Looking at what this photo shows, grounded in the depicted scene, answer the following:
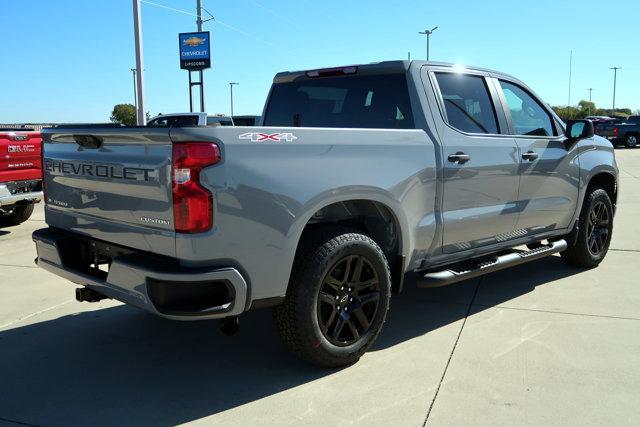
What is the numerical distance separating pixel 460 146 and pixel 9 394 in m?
3.28

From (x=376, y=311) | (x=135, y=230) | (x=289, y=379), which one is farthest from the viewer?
(x=376, y=311)

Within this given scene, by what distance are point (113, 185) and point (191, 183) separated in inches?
25.9

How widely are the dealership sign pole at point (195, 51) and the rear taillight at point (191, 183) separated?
97.7 feet

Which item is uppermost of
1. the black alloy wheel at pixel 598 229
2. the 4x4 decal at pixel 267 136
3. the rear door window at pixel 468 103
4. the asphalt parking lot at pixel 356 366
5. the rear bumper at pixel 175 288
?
the rear door window at pixel 468 103

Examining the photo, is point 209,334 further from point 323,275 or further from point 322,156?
point 322,156

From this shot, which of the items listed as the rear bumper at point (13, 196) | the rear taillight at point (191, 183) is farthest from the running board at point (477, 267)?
the rear bumper at point (13, 196)

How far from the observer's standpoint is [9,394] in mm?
Result: 3365

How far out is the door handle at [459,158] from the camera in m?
4.14

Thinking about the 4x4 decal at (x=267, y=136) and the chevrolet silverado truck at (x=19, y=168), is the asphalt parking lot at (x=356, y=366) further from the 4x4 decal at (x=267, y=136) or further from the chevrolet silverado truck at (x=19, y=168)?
the chevrolet silverado truck at (x=19, y=168)

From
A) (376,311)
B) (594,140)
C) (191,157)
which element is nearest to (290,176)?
(191,157)

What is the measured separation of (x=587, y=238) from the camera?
19.4 ft

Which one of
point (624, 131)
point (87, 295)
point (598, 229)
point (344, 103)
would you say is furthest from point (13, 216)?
point (624, 131)

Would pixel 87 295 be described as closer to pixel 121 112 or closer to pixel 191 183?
pixel 191 183

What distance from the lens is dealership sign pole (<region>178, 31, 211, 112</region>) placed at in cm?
3116
